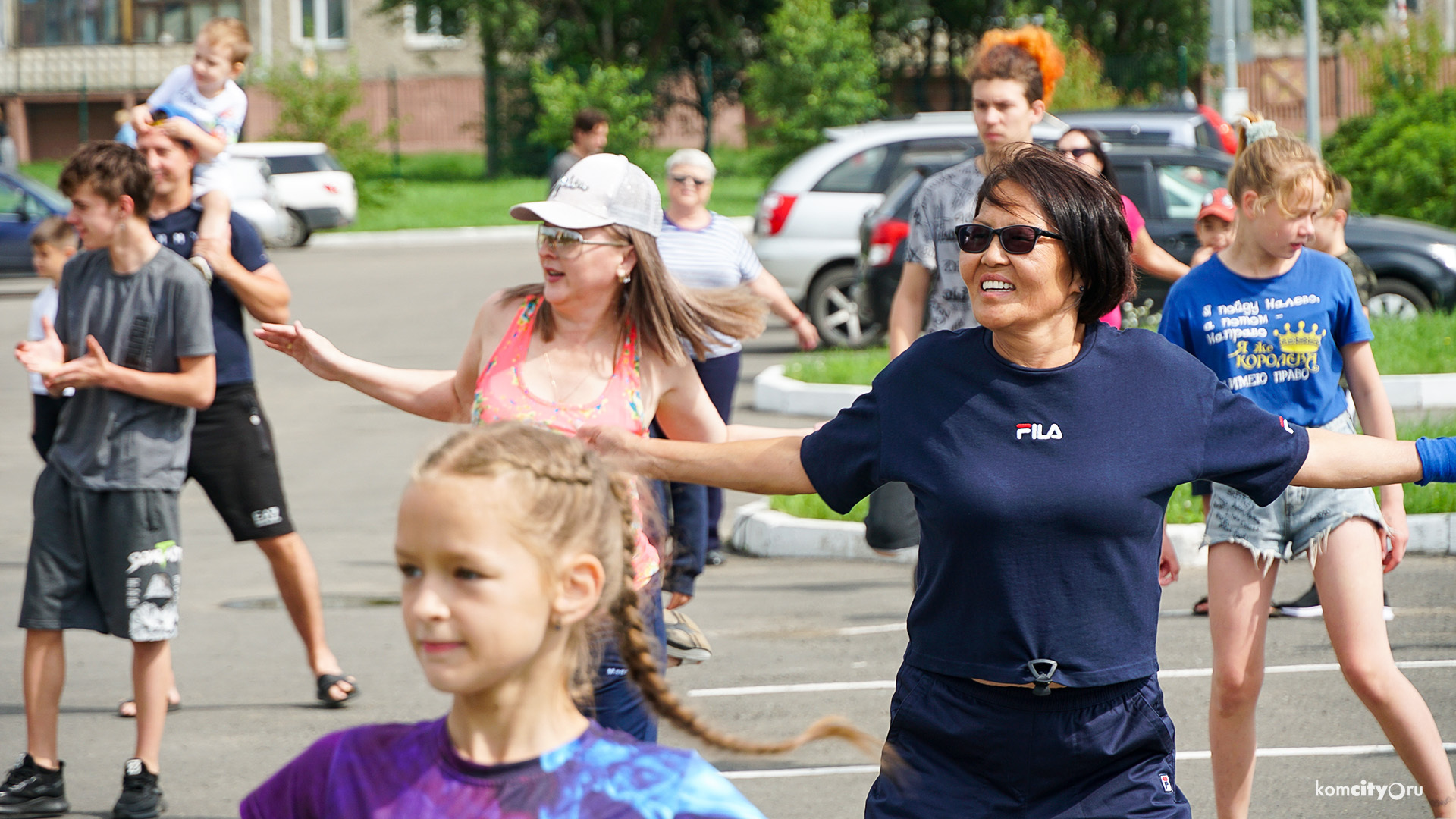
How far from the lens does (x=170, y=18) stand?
1984 inches

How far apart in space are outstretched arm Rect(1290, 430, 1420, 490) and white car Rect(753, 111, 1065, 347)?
11518 millimetres

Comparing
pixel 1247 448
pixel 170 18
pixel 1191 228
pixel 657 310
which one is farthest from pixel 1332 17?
pixel 1247 448

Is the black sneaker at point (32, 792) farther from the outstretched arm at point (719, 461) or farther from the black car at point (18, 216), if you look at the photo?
the black car at point (18, 216)

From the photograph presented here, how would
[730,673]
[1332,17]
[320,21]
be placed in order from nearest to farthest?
1. [730,673]
2. [1332,17]
3. [320,21]

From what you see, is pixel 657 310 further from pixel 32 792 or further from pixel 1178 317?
pixel 32 792

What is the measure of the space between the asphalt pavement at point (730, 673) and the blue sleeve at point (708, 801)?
Result: 0.39 meters

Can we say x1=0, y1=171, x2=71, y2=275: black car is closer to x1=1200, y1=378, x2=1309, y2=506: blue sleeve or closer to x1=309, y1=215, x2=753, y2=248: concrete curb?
x1=309, y1=215, x2=753, y2=248: concrete curb

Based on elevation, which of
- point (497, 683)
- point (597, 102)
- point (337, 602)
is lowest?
point (337, 602)

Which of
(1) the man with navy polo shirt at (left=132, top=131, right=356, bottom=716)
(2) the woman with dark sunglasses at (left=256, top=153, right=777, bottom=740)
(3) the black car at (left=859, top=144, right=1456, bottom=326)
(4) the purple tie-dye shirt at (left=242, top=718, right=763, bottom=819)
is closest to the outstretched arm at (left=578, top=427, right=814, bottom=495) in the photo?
(2) the woman with dark sunglasses at (left=256, top=153, right=777, bottom=740)

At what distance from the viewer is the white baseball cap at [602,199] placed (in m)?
3.89

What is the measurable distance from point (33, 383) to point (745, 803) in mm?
4903

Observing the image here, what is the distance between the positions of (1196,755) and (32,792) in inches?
143

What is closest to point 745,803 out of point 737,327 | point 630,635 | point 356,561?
point 630,635

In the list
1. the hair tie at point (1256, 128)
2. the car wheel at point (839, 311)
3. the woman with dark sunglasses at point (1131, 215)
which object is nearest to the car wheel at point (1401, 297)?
the car wheel at point (839, 311)
